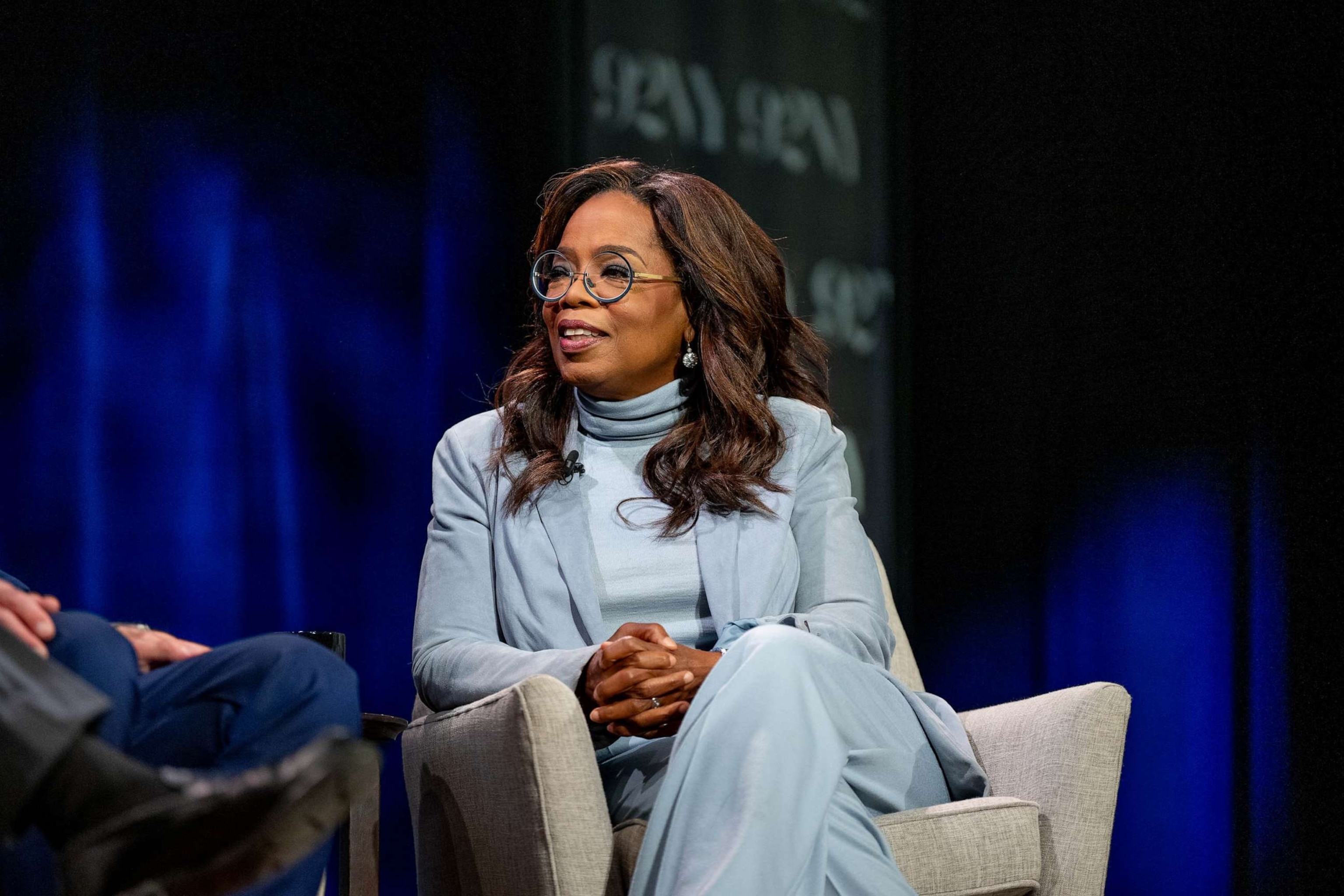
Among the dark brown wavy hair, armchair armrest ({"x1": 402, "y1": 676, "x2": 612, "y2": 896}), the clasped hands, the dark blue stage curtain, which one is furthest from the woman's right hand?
the dark blue stage curtain

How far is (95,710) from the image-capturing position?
3.41 ft

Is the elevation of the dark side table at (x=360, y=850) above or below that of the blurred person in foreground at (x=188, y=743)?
below

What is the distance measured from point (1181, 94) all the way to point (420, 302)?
5.39 feet

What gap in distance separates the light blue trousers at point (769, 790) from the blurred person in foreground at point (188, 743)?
37cm

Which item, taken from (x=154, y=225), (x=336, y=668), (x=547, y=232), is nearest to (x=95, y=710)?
(x=336, y=668)

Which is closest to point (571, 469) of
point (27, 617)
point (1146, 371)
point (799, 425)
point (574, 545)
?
point (574, 545)

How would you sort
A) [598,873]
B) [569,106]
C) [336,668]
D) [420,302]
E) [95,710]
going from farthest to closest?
[569,106] → [420,302] → [598,873] → [336,668] → [95,710]

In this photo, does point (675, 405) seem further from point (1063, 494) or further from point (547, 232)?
point (1063, 494)

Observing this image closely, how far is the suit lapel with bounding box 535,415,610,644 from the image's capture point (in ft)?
6.58

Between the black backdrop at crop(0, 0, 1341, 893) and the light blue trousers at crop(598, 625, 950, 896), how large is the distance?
53.8 inches

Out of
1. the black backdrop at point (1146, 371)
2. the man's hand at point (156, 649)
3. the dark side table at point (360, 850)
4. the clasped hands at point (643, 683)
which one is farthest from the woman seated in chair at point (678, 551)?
Answer: the black backdrop at point (1146, 371)

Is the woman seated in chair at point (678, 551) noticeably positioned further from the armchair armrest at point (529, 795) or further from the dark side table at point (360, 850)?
the dark side table at point (360, 850)

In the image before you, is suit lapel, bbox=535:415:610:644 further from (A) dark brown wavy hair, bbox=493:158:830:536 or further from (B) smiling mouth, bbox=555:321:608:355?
(B) smiling mouth, bbox=555:321:608:355

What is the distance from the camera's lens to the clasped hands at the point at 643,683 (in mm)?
1736
